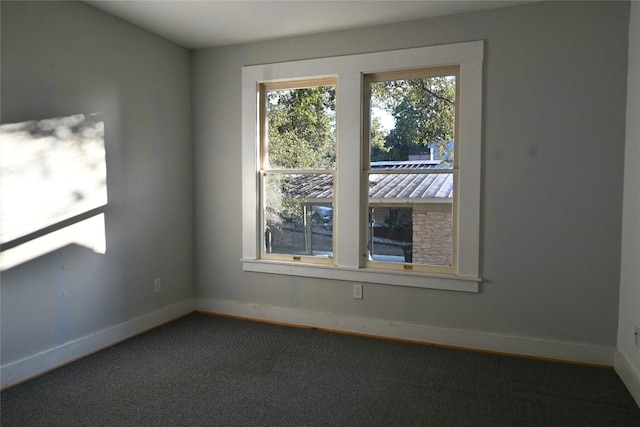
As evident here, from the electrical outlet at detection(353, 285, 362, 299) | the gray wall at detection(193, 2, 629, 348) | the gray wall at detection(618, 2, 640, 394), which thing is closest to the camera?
the gray wall at detection(618, 2, 640, 394)

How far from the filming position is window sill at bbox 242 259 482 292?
339cm

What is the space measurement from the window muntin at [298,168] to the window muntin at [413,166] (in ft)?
1.27

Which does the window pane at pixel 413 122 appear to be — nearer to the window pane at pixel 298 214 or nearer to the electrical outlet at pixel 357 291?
the window pane at pixel 298 214

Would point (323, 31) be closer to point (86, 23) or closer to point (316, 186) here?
point (316, 186)

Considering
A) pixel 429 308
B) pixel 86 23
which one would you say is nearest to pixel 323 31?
pixel 86 23

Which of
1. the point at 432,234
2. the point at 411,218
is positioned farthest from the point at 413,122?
the point at 432,234

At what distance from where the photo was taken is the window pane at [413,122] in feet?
11.3

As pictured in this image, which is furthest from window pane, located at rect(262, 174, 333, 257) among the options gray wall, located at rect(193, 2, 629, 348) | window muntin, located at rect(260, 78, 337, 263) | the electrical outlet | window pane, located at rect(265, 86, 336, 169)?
gray wall, located at rect(193, 2, 629, 348)

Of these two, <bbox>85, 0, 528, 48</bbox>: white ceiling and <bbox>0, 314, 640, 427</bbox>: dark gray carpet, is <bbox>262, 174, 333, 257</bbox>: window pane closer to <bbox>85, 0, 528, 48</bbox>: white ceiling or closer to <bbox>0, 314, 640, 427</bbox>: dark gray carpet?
<bbox>0, 314, 640, 427</bbox>: dark gray carpet

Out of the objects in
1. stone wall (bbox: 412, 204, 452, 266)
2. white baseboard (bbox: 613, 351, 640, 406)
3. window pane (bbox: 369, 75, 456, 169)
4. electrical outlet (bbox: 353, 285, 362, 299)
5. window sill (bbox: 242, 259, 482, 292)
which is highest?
window pane (bbox: 369, 75, 456, 169)

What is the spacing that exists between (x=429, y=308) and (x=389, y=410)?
47.0 inches

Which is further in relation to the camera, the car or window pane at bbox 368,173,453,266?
the car

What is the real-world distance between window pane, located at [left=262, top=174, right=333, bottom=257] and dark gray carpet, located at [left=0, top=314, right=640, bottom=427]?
88cm

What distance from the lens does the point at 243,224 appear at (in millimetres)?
4105
